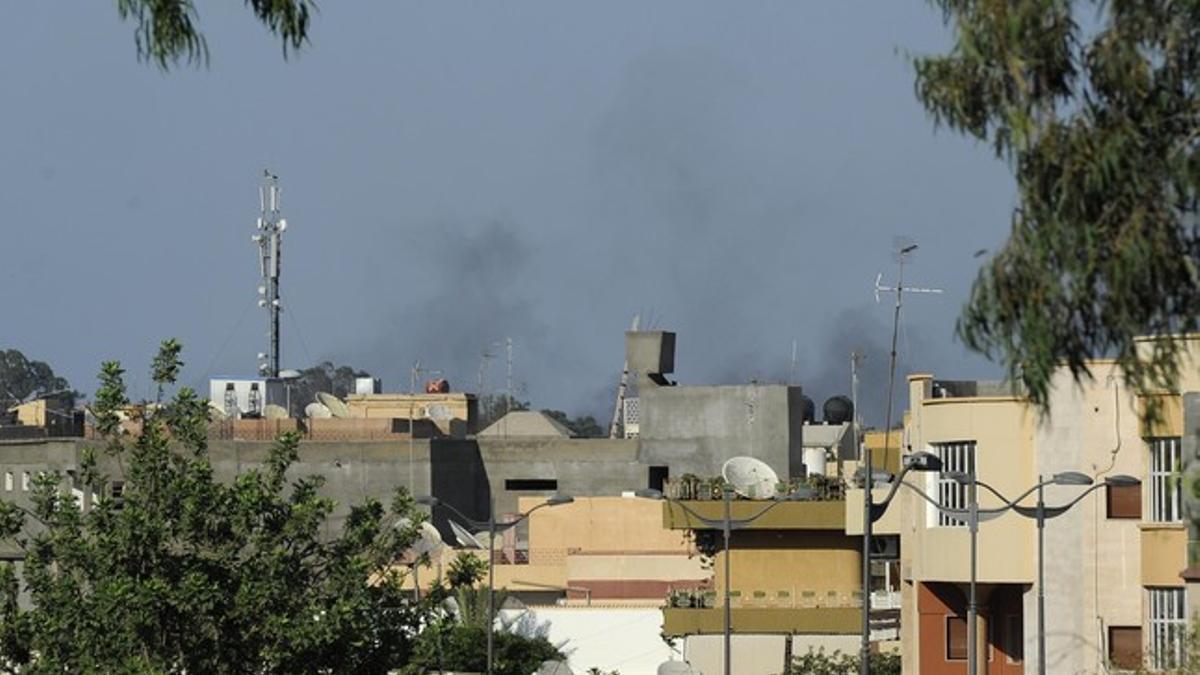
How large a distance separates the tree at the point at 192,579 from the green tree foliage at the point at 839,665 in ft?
83.8

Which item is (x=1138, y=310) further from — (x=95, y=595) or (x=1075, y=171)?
(x=95, y=595)

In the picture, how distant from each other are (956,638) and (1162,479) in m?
10.8

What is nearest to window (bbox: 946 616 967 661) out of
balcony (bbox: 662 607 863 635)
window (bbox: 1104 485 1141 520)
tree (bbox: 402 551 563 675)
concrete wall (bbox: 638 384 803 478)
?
window (bbox: 1104 485 1141 520)

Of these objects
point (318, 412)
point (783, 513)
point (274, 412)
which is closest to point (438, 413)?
point (274, 412)

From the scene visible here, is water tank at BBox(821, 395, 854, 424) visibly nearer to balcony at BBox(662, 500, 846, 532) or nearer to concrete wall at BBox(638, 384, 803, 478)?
concrete wall at BBox(638, 384, 803, 478)

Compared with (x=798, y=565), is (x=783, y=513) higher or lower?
higher

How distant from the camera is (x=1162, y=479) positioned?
6022 centimetres

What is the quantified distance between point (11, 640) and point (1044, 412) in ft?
100

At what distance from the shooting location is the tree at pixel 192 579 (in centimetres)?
4897

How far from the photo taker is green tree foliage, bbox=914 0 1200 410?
22.1 m

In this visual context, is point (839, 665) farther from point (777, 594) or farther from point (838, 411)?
point (838, 411)

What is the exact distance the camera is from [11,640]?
50812 mm

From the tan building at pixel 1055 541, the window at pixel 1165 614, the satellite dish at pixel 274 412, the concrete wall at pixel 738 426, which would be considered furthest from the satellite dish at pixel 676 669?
the satellite dish at pixel 274 412

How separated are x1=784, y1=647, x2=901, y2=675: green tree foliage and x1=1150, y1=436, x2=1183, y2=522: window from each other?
17.2 metres
